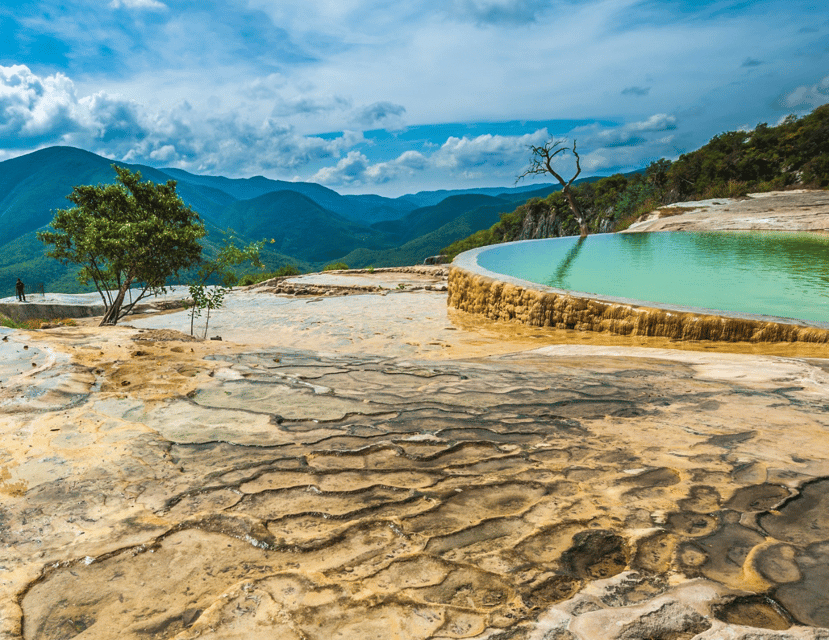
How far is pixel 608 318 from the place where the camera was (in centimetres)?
705

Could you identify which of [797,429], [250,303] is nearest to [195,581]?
[797,429]

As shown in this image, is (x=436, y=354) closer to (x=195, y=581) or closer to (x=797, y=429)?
(x=797, y=429)

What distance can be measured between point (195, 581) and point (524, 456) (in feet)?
5.51

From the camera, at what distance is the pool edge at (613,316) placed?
554cm

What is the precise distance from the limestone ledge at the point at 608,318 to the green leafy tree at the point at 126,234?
22.0ft

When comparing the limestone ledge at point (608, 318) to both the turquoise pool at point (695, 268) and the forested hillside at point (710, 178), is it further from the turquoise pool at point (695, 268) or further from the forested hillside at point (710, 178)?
the forested hillside at point (710, 178)

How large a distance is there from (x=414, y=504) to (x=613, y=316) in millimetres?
5895

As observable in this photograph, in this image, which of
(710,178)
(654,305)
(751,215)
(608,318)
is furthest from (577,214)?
(710,178)

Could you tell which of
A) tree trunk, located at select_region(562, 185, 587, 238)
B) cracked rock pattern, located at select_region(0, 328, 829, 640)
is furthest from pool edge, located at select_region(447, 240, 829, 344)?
tree trunk, located at select_region(562, 185, 587, 238)

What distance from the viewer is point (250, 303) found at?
1493 cm

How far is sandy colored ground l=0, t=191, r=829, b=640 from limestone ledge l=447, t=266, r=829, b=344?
152 centimetres

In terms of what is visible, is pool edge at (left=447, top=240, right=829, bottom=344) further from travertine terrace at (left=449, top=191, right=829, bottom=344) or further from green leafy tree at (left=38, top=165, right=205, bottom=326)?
green leafy tree at (left=38, top=165, right=205, bottom=326)

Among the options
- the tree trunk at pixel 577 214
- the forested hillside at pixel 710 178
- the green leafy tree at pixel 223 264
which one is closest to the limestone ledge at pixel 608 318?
the green leafy tree at pixel 223 264

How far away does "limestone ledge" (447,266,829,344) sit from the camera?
5.55m
